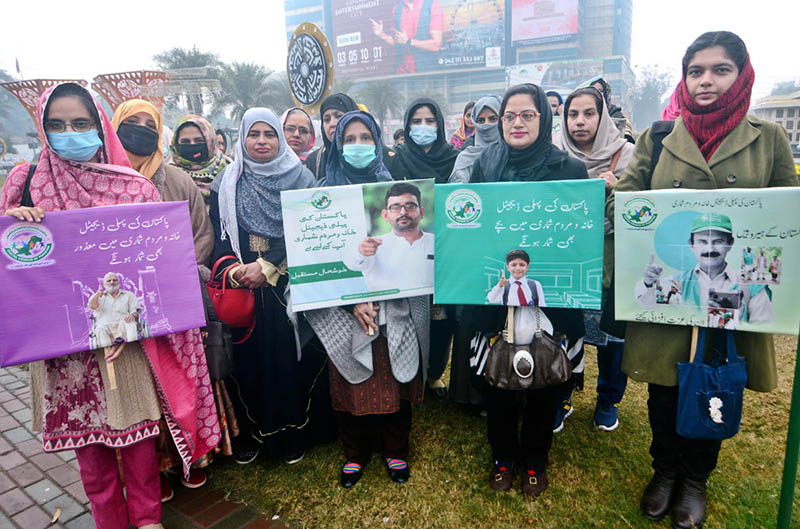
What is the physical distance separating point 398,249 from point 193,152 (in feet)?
7.64

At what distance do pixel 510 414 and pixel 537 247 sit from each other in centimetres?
96

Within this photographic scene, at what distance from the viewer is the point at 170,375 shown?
2.16 m

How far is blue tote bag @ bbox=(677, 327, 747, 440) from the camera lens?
195cm

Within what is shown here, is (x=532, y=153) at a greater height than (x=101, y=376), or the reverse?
(x=532, y=153)

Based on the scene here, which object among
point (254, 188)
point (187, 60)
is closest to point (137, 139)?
point (254, 188)

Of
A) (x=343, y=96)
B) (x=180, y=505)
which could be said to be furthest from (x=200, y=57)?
(x=180, y=505)

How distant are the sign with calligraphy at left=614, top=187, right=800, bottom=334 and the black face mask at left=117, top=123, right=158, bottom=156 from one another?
259 centimetres

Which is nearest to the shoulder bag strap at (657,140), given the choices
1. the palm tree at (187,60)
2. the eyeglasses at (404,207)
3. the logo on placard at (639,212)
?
the logo on placard at (639,212)

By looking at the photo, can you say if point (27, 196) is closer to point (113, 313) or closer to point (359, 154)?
point (113, 313)

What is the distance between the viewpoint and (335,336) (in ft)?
8.04

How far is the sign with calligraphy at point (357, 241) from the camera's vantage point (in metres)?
2.27

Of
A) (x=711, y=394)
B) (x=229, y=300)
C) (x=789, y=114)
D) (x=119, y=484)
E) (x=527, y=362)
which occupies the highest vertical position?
(x=789, y=114)

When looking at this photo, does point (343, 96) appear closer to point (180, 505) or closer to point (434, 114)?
point (434, 114)

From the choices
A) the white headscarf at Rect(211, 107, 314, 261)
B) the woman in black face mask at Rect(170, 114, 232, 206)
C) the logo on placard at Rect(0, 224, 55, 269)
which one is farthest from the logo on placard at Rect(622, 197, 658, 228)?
the woman in black face mask at Rect(170, 114, 232, 206)
